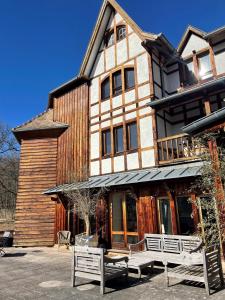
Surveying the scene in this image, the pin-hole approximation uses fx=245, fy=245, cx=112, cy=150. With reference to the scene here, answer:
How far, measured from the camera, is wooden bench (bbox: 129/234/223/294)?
582cm

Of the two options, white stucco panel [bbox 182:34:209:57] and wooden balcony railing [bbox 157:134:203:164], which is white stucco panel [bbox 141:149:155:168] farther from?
white stucco panel [bbox 182:34:209:57]

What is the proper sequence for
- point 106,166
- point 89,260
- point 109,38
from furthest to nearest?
point 109,38, point 106,166, point 89,260

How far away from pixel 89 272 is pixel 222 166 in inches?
177

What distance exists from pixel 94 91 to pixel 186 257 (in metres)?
11.2

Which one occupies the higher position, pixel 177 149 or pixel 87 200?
pixel 177 149

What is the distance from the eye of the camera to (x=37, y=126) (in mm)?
16578

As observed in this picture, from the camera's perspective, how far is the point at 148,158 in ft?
38.2

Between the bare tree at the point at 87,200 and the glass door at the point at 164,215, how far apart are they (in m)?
2.98

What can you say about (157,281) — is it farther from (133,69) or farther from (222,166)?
(133,69)

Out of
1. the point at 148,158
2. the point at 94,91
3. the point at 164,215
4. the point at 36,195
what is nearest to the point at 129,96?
the point at 94,91

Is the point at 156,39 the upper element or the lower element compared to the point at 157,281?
upper

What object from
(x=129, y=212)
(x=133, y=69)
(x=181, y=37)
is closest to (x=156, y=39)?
(x=133, y=69)

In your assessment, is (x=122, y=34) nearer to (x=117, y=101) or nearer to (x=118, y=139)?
(x=117, y=101)

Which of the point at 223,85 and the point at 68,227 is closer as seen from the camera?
the point at 223,85
